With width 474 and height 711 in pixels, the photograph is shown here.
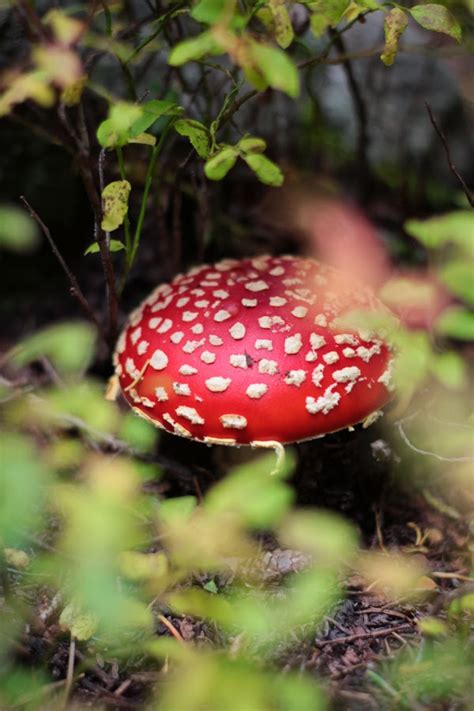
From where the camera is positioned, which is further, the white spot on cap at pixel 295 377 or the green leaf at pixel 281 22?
the white spot on cap at pixel 295 377

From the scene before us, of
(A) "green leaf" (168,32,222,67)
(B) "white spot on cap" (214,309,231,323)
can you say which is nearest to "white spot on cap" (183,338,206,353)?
(B) "white spot on cap" (214,309,231,323)

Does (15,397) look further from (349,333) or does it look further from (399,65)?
(399,65)

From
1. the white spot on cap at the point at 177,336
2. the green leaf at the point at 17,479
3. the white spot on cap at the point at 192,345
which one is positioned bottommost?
the white spot on cap at the point at 192,345

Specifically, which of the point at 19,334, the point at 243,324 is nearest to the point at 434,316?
the point at 243,324

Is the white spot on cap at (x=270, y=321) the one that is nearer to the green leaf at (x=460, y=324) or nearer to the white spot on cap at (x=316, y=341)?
the white spot on cap at (x=316, y=341)

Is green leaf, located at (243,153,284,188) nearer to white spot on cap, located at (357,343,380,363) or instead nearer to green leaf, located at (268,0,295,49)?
green leaf, located at (268,0,295,49)

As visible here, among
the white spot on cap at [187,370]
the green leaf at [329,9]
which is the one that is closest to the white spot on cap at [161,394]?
the white spot on cap at [187,370]

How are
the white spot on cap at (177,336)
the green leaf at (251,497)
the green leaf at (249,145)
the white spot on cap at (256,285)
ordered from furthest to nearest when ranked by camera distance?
1. the white spot on cap at (256,285)
2. the white spot on cap at (177,336)
3. the green leaf at (249,145)
4. the green leaf at (251,497)
